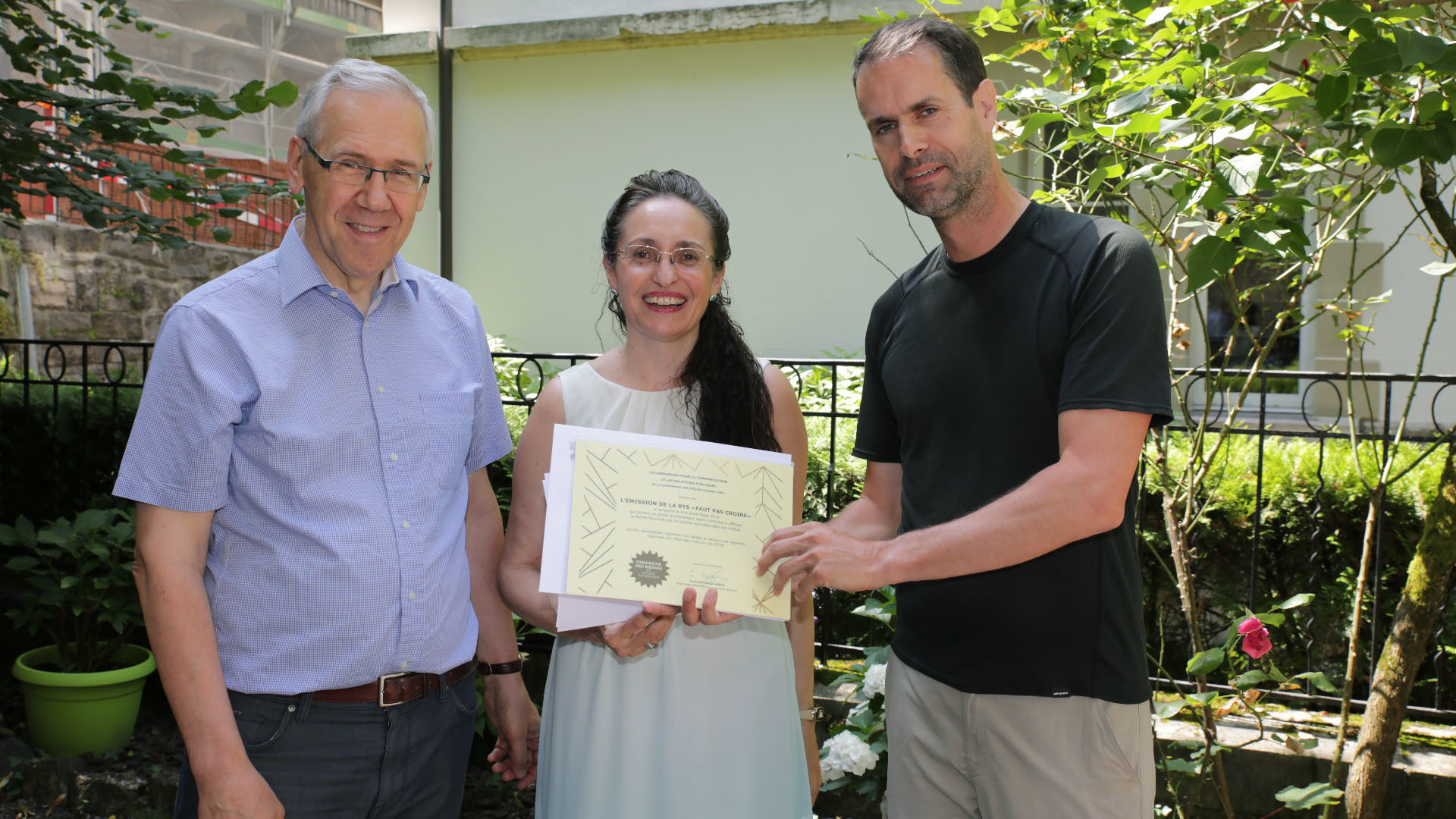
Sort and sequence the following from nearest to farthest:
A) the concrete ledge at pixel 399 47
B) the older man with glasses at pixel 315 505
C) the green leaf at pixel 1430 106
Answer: the older man with glasses at pixel 315 505, the green leaf at pixel 1430 106, the concrete ledge at pixel 399 47

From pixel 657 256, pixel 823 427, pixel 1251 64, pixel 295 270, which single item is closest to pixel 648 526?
pixel 657 256

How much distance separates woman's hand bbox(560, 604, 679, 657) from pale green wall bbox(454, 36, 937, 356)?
567 centimetres

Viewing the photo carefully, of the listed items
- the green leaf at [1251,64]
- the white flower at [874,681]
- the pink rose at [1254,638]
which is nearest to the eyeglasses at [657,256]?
the green leaf at [1251,64]

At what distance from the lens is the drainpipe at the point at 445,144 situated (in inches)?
323

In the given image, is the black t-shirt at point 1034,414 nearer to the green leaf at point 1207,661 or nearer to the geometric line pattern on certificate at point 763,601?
the geometric line pattern on certificate at point 763,601

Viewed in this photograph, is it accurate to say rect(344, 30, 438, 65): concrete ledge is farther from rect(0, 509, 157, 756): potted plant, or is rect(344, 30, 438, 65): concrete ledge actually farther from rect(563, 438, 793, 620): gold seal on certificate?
rect(563, 438, 793, 620): gold seal on certificate

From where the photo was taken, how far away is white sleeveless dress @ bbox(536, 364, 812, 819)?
2.03 meters

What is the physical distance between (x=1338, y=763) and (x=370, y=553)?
303cm

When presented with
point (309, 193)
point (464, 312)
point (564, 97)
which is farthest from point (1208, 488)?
point (564, 97)

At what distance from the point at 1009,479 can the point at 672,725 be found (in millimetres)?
874

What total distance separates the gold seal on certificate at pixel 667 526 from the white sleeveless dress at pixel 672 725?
221 mm

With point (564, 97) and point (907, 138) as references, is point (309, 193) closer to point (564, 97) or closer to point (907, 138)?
point (907, 138)

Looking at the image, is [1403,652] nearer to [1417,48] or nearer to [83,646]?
[1417,48]

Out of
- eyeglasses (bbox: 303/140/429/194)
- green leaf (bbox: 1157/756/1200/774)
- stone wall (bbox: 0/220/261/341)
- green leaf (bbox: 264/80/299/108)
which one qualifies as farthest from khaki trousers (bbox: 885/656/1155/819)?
stone wall (bbox: 0/220/261/341)
